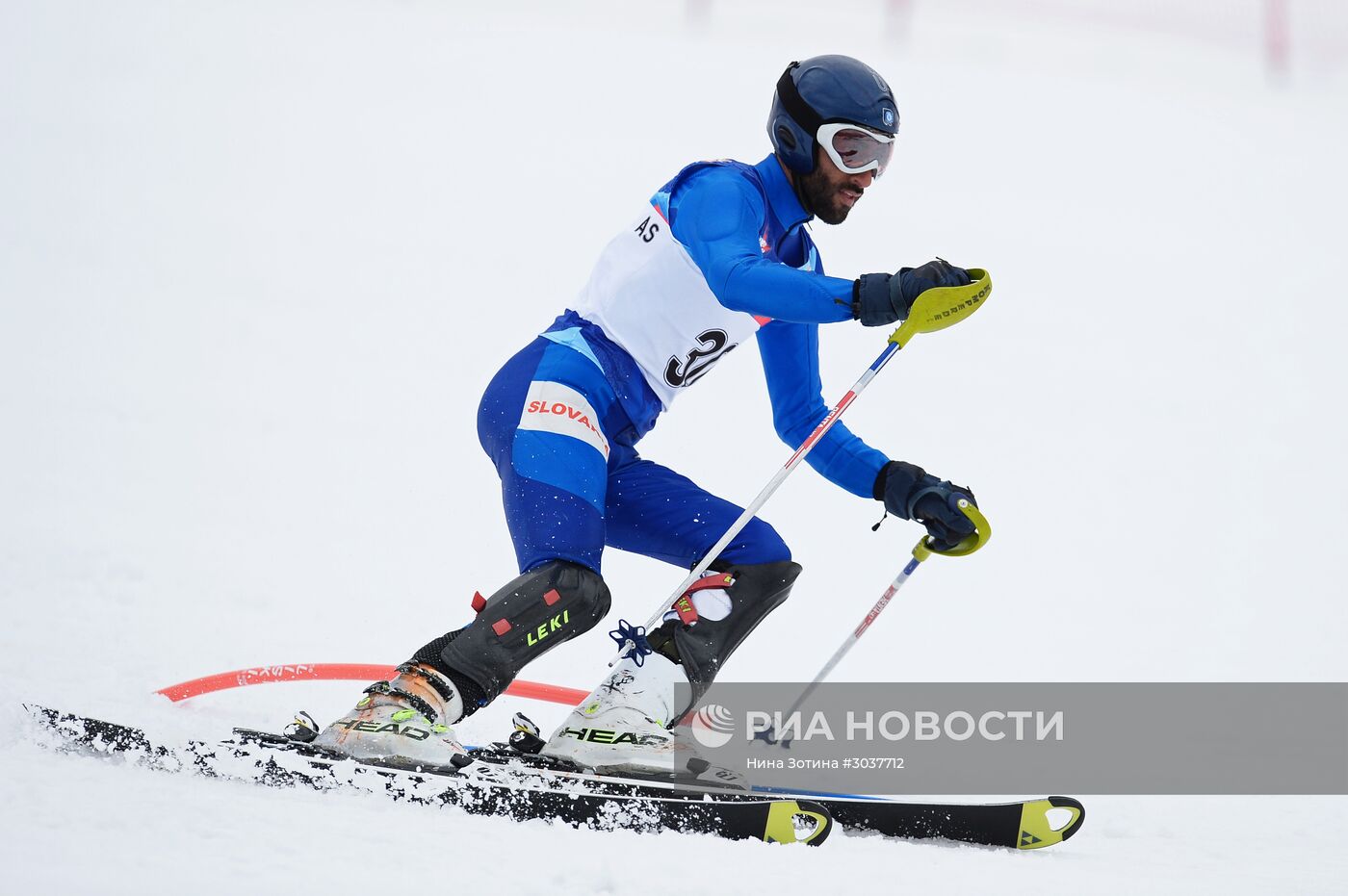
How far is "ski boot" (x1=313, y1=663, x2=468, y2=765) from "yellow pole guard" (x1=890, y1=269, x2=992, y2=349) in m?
1.40

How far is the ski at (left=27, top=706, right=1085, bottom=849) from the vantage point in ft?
9.00

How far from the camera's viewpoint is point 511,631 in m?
3.00

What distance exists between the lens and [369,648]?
5.07 m

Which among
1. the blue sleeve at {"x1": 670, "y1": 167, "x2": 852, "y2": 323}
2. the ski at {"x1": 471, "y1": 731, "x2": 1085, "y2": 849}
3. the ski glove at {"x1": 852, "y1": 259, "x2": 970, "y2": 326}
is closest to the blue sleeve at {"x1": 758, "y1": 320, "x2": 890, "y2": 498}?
the blue sleeve at {"x1": 670, "y1": 167, "x2": 852, "y2": 323}

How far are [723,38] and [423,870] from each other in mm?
12903

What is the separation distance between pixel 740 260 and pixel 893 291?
1.22 feet

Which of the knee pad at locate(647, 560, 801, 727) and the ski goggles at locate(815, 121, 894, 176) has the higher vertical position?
the ski goggles at locate(815, 121, 894, 176)

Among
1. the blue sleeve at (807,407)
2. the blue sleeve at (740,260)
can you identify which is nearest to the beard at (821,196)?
the blue sleeve at (740,260)

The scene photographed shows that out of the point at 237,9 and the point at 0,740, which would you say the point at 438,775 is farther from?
the point at 237,9

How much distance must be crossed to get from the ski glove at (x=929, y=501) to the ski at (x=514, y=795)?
37.8 inches

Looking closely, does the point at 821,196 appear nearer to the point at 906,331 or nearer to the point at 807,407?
the point at 906,331

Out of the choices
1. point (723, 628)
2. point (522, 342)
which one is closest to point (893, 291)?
point (723, 628)

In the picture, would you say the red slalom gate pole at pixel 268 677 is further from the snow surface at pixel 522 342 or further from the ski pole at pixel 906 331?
the ski pole at pixel 906 331

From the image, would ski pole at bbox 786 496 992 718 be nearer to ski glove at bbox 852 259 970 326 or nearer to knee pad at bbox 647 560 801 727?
knee pad at bbox 647 560 801 727
